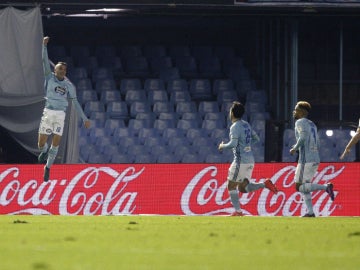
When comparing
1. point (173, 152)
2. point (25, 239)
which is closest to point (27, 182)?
point (173, 152)

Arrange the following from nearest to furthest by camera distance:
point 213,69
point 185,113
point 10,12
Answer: point 10,12 < point 185,113 < point 213,69

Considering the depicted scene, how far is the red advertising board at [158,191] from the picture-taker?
2239cm

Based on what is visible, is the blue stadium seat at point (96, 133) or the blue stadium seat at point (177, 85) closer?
the blue stadium seat at point (96, 133)

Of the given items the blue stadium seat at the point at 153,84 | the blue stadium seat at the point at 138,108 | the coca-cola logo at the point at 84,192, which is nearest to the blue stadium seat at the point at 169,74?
the blue stadium seat at the point at 153,84

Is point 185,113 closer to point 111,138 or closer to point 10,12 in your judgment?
point 111,138

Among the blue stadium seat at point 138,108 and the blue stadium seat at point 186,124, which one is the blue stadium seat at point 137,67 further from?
the blue stadium seat at point 186,124

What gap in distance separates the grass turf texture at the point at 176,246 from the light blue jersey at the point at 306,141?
146 inches

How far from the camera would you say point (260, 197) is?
22.5 metres

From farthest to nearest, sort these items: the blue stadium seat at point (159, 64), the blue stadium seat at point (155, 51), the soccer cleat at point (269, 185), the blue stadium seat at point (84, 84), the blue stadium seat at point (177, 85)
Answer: the blue stadium seat at point (155, 51) → the blue stadium seat at point (159, 64) → the blue stadium seat at point (177, 85) → the blue stadium seat at point (84, 84) → the soccer cleat at point (269, 185)

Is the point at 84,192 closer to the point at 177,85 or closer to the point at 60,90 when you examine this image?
the point at 60,90

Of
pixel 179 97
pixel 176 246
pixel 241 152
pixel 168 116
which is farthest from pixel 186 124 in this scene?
pixel 176 246

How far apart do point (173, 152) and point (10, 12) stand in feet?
18.2

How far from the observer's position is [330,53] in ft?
112

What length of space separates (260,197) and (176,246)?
11557 mm
